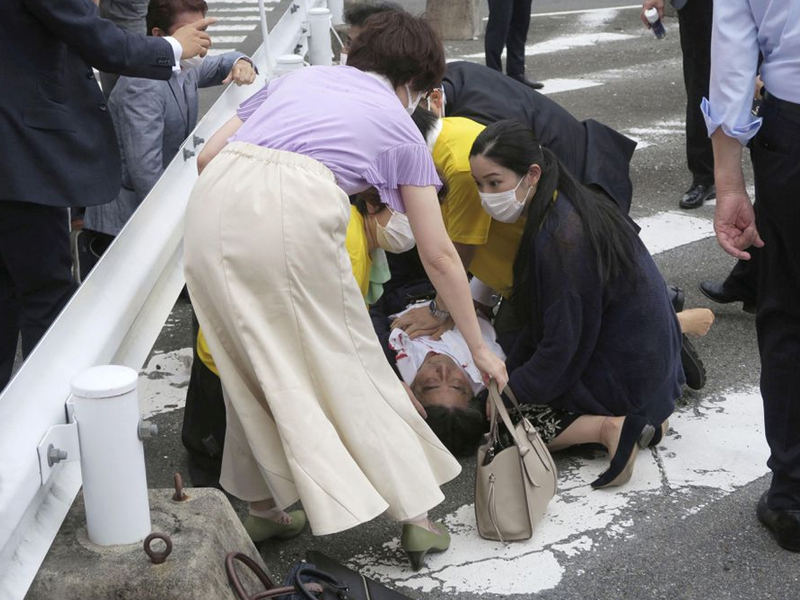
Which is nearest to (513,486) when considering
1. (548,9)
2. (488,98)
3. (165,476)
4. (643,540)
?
(643,540)

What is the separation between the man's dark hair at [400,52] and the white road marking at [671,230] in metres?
2.45

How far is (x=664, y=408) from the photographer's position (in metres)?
3.73

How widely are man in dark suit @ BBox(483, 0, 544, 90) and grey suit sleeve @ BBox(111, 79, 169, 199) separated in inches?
182

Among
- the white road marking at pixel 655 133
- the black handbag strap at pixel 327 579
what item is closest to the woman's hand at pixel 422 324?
the black handbag strap at pixel 327 579

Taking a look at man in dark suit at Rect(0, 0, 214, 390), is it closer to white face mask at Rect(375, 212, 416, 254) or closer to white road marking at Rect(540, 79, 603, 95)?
white face mask at Rect(375, 212, 416, 254)

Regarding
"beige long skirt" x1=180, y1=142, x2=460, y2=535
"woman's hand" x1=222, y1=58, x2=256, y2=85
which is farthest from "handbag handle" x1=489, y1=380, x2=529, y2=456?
"woman's hand" x1=222, y1=58, x2=256, y2=85

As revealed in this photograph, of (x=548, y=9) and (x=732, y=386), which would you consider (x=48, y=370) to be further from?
(x=548, y=9)

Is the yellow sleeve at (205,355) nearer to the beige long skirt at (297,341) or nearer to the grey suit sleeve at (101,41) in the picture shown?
the beige long skirt at (297,341)

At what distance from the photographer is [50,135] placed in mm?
3357

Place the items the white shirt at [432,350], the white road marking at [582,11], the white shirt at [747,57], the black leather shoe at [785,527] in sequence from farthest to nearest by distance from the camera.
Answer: the white road marking at [582,11] < the white shirt at [432,350] < the black leather shoe at [785,527] < the white shirt at [747,57]

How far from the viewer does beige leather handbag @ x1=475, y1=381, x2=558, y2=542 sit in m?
3.24

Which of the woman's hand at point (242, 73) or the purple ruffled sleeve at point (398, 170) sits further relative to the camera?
the woman's hand at point (242, 73)

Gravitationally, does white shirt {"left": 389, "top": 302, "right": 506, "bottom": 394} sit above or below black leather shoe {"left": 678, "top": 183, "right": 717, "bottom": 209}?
above

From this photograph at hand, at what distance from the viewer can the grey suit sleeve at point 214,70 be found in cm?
484
